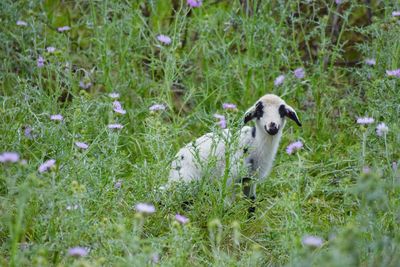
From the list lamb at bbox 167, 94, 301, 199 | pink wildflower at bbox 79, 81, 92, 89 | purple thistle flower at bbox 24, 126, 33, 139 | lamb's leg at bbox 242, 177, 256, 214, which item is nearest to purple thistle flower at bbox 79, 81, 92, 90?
pink wildflower at bbox 79, 81, 92, 89

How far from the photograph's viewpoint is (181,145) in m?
5.92

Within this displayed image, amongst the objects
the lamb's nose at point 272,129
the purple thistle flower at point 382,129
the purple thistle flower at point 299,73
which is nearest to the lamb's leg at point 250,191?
the lamb's nose at point 272,129

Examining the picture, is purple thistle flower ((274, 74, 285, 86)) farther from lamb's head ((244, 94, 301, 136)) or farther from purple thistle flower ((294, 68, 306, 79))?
lamb's head ((244, 94, 301, 136))

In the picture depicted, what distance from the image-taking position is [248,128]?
5.30 metres

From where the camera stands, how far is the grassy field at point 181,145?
11.9 ft

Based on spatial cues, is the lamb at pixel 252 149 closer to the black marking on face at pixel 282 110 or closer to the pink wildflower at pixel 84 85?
the black marking on face at pixel 282 110

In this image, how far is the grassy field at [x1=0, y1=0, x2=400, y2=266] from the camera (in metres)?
3.63

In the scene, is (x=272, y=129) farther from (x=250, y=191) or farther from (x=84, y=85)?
(x=84, y=85)

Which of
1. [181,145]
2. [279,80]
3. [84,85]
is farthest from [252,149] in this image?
[84,85]

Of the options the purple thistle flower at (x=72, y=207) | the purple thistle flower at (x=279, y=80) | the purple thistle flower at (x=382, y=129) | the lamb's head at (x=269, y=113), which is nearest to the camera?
the purple thistle flower at (x=72, y=207)

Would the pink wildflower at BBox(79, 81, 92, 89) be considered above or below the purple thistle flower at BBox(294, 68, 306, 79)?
above

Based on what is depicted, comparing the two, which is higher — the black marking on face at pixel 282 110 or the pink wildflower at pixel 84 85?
the black marking on face at pixel 282 110

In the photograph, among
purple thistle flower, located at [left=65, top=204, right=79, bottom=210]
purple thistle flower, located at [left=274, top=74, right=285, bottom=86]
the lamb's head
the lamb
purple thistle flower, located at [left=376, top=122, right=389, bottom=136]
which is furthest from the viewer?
purple thistle flower, located at [left=274, top=74, right=285, bottom=86]

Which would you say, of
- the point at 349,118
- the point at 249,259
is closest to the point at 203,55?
the point at 349,118
